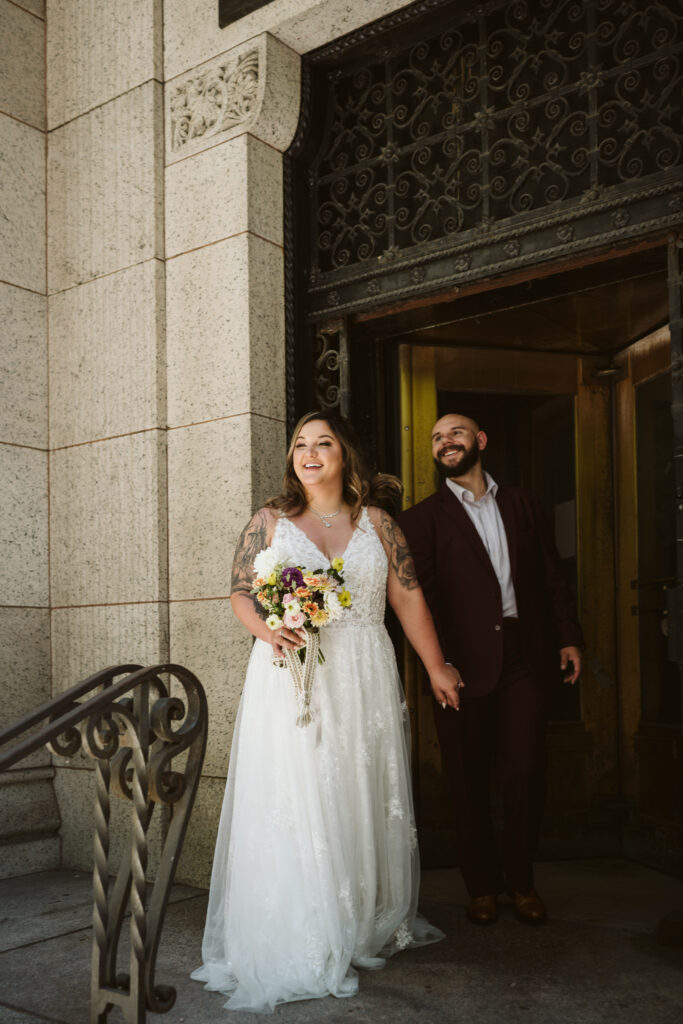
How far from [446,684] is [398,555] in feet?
1.99

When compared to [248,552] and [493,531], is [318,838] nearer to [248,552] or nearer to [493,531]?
[248,552]

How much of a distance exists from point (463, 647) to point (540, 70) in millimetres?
2854

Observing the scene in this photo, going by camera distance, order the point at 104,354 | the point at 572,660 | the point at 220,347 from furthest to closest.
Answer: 1. the point at 104,354
2. the point at 220,347
3. the point at 572,660

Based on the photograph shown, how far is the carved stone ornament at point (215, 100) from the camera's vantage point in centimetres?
514

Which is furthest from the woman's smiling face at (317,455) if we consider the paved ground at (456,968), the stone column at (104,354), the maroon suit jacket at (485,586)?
the paved ground at (456,968)

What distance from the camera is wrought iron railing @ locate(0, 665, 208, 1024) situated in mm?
2498

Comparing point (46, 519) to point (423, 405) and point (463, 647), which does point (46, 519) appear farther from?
point (463, 647)

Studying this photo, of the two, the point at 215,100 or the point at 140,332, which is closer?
the point at 215,100

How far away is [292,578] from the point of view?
350 centimetres

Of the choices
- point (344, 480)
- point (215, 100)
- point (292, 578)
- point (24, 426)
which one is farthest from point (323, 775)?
point (215, 100)

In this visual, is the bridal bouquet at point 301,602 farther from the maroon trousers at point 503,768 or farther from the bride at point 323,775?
the maroon trousers at point 503,768

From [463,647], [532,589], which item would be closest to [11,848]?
[463,647]

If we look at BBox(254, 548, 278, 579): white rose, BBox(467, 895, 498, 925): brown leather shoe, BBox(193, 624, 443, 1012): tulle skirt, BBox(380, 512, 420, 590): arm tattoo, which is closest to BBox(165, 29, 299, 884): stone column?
BBox(380, 512, 420, 590): arm tattoo

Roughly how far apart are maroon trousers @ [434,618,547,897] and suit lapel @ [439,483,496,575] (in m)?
0.36
